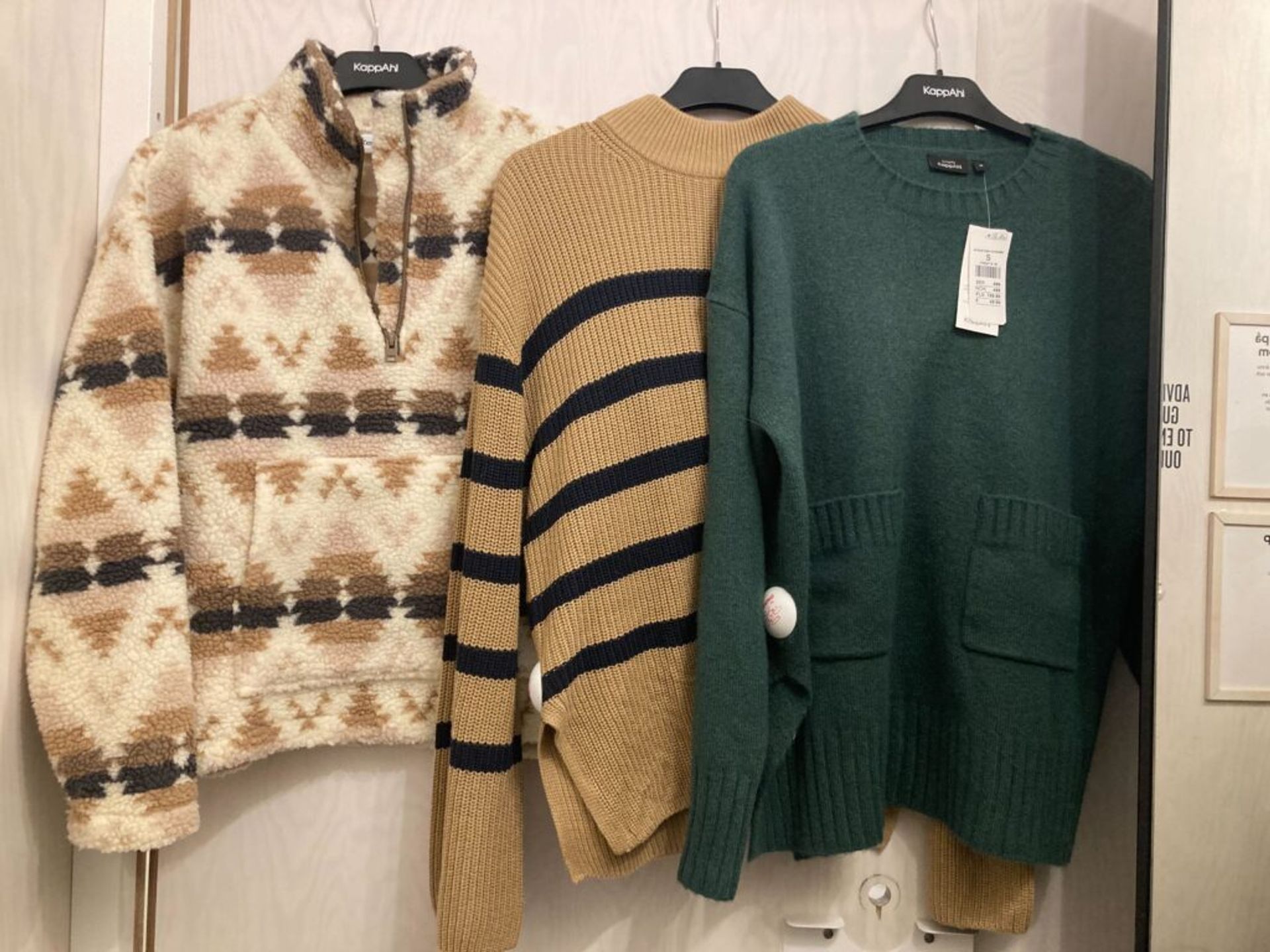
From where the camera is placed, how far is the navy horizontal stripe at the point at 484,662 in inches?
31.9

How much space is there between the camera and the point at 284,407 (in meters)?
0.88

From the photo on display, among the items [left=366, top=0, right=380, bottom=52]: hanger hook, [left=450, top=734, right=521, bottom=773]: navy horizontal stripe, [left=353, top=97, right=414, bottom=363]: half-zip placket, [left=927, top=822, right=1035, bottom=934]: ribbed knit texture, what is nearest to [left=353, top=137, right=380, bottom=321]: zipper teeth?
[left=353, top=97, right=414, bottom=363]: half-zip placket

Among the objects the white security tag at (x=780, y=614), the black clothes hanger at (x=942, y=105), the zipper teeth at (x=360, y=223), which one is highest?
the black clothes hanger at (x=942, y=105)

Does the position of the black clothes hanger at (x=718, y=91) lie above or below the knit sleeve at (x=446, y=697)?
above

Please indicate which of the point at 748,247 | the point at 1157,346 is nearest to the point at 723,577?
the point at 748,247

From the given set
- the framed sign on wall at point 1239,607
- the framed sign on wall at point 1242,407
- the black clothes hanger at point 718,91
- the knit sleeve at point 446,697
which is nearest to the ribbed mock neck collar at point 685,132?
the black clothes hanger at point 718,91

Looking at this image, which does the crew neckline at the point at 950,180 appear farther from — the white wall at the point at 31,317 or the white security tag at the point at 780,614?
the white wall at the point at 31,317

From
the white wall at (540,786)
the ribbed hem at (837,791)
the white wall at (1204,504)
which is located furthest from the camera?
the white wall at (540,786)

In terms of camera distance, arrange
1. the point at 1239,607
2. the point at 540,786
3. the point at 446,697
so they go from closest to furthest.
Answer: the point at 1239,607 → the point at 446,697 → the point at 540,786

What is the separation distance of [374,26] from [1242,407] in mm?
1007

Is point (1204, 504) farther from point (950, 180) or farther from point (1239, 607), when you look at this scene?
point (950, 180)

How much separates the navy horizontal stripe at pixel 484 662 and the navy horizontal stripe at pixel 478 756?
2.7 inches

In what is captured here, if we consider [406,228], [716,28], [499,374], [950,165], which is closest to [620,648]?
[499,374]

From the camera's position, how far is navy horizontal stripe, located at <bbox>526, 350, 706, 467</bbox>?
826mm
